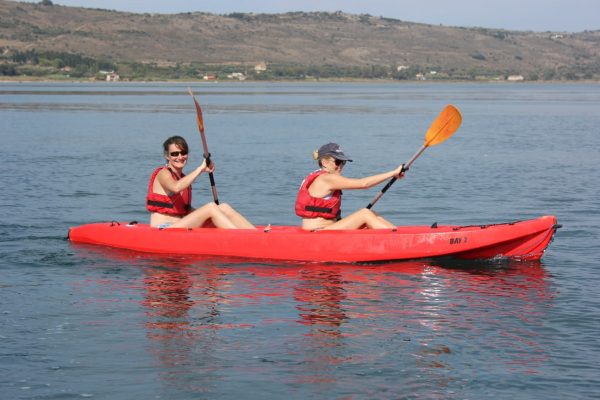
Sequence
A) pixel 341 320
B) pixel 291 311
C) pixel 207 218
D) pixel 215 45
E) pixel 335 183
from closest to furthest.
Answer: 1. pixel 341 320
2. pixel 291 311
3. pixel 335 183
4. pixel 207 218
5. pixel 215 45

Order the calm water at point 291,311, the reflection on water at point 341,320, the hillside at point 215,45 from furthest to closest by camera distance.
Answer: the hillside at point 215,45, the reflection on water at point 341,320, the calm water at point 291,311

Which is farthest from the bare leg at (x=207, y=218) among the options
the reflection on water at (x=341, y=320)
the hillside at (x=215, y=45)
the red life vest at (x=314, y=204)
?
the hillside at (x=215, y=45)

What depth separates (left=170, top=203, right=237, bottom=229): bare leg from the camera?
38.7 ft

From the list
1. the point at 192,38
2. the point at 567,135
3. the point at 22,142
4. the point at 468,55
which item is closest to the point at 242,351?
the point at 22,142

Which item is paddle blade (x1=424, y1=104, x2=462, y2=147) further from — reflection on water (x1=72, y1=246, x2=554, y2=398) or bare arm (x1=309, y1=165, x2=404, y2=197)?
reflection on water (x1=72, y1=246, x2=554, y2=398)

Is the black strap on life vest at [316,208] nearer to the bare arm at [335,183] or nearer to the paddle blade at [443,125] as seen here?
the bare arm at [335,183]

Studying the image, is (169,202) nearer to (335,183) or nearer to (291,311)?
(335,183)

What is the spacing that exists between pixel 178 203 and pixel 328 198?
189 centimetres

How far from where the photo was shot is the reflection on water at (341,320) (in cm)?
767

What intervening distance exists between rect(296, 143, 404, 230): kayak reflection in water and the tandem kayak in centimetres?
12

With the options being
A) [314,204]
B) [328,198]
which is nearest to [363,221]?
[328,198]

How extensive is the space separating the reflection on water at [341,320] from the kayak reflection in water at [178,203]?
481 mm

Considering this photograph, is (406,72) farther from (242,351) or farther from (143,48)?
(242,351)

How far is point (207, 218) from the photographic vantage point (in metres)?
11.9
